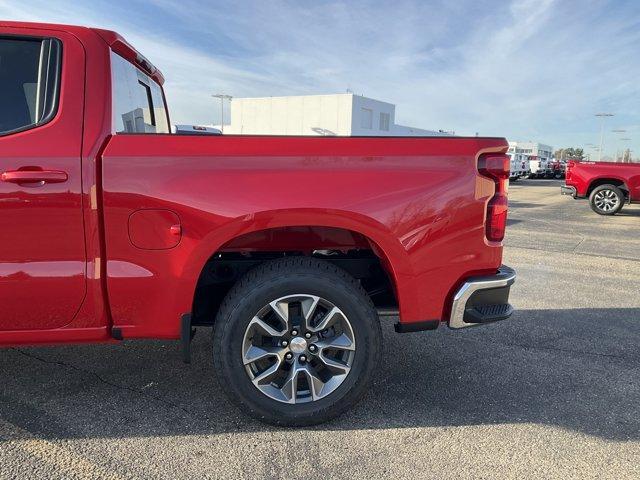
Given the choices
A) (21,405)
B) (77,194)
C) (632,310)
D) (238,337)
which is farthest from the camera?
(632,310)

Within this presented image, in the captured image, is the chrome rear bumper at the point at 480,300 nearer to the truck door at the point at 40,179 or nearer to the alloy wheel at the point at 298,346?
the alloy wheel at the point at 298,346

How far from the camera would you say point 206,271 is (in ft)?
9.76

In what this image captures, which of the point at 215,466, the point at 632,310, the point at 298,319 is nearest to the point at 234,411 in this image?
the point at 215,466

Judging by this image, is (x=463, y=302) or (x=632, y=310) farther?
(x=632, y=310)

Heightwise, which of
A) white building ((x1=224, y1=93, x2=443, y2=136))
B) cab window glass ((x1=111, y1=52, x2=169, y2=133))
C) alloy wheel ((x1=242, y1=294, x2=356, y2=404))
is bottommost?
alloy wheel ((x1=242, y1=294, x2=356, y2=404))

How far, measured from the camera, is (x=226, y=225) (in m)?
2.50

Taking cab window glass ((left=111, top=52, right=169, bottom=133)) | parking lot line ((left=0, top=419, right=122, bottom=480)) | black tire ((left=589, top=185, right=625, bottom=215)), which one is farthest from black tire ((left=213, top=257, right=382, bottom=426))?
black tire ((left=589, top=185, right=625, bottom=215))

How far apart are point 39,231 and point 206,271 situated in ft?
3.04

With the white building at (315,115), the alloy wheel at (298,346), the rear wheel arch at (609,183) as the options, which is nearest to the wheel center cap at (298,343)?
the alloy wheel at (298,346)

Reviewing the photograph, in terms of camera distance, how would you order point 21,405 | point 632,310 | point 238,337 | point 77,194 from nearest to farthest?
point 77,194 < point 238,337 < point 21,405 < point 632,310

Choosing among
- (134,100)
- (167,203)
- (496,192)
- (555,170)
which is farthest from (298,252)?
(555,170)

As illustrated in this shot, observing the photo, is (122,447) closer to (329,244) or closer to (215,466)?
(215,466)

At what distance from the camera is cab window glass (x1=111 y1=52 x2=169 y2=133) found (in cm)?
272

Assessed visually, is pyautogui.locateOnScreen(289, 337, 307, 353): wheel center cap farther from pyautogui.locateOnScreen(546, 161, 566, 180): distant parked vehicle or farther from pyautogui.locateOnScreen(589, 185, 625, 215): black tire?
pyautogui.locateOnScreen(546, 161, 566, 180): distant parked vehicle
